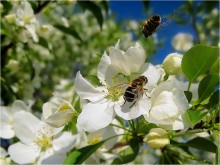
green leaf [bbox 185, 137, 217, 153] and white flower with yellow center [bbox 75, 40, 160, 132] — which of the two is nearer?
white flower with yellow center [bbox 75, 40, 160, 132]

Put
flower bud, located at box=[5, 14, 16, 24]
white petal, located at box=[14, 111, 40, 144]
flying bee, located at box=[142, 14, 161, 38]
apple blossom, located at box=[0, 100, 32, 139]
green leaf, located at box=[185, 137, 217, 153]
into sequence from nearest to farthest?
flying bee, located at box=[142, 14, 161, 38]
green leaf, located at box=[185, 137, 217, 153]
white petal, located at box=[14, 111, 40, 144]
apple blossom, located at box=[0, 100, 32, 139]
flower bud, located at box=[5, 14, 16, 24]

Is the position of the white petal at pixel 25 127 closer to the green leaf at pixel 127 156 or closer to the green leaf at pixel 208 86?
the green leaf at pixel 127 156

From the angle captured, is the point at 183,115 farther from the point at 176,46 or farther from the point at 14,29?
the point at 176,46

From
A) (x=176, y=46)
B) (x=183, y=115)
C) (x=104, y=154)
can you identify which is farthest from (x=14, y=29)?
(x=176, y=46)

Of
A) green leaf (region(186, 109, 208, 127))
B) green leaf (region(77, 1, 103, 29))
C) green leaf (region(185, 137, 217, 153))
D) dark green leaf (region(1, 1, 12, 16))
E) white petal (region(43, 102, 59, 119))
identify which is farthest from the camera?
green leaf (region(77, 1, 103, 29))

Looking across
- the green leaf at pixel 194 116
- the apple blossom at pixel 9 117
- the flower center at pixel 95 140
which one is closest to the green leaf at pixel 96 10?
the apple blossom at pixel 9 117

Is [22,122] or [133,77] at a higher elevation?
[133,77]

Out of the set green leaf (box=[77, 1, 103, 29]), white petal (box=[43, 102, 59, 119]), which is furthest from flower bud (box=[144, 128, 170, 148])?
green leaf (box=[77, 1, 103, 29])

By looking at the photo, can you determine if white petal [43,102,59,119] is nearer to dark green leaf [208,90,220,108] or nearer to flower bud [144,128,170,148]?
flower bud [144,128,170,148]
